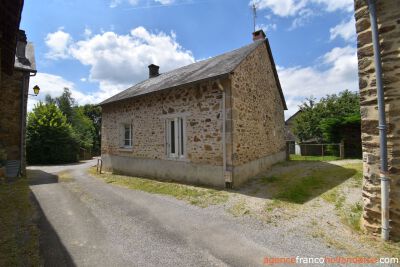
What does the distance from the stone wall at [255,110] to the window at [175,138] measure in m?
2.18

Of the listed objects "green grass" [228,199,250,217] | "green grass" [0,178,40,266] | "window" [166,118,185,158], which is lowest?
"green grass" [228,199,250,217]

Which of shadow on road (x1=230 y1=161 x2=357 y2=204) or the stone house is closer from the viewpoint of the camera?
shadow on road (x1=230 y1=161 x2=357 y2=204)

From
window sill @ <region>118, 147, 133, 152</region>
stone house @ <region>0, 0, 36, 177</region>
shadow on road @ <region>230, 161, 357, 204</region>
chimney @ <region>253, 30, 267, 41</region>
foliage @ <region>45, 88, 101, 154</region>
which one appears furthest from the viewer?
foliage @ <region>45, 88, 101, 154</region>

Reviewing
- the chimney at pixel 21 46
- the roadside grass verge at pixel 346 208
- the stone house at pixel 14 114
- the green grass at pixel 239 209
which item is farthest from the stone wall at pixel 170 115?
the chimney at pixel 21 46

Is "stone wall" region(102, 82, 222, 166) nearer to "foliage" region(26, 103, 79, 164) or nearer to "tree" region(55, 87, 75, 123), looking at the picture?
"foliage" region(26, 103, 79, 164)

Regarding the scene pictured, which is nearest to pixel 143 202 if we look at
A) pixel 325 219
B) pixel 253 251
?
pixel 253 251

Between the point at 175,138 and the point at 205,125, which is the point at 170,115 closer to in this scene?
the point at 175,138

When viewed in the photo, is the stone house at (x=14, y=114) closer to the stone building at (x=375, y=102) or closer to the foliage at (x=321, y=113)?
the stone building at (x=375, y=102)

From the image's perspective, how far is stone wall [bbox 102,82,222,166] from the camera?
25.6 ft

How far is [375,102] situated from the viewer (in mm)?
3775

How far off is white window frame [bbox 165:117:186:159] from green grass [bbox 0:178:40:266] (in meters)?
4.69

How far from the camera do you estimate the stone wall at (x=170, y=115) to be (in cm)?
782

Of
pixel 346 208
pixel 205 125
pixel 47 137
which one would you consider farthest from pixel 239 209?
pixel 47 137

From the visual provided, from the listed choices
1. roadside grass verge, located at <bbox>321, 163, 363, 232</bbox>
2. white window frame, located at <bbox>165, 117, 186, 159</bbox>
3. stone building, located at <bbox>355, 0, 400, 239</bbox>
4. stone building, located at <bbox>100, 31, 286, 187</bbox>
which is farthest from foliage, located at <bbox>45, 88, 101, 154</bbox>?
stone building, located at <bbox>355, 0, 400, 239</bbox>
